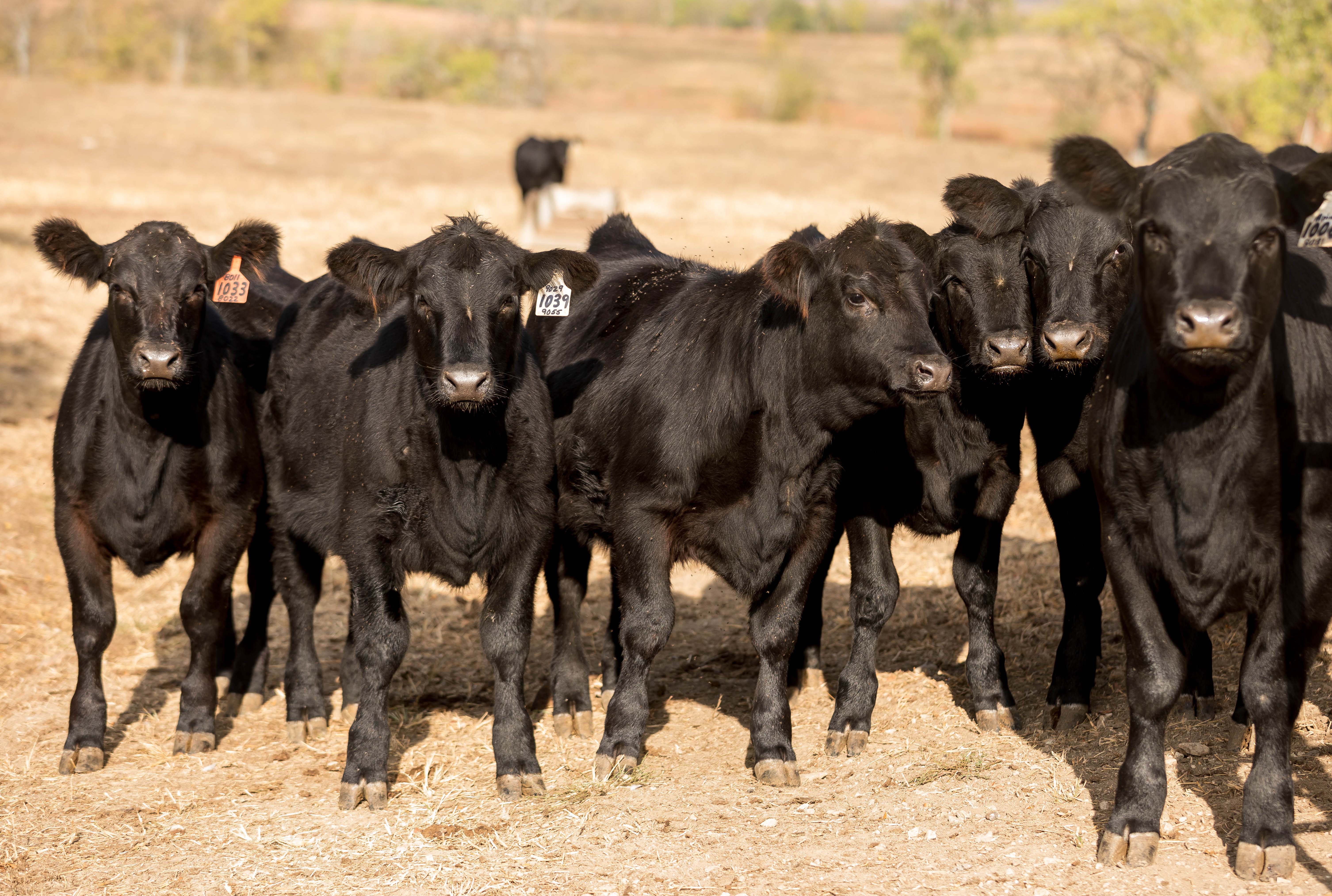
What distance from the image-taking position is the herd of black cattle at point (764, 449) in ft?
15.0

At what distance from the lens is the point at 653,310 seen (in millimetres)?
6695

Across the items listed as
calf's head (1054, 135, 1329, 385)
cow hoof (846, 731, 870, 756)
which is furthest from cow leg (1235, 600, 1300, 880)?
cow hoof (846, 731, 870, 756)

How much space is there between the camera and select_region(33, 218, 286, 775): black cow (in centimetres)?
633

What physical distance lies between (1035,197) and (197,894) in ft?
14.9

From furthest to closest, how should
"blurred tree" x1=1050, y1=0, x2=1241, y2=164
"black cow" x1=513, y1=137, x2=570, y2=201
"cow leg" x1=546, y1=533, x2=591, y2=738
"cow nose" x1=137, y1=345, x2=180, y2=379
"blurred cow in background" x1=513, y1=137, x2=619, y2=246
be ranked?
"blurred tree" x1=1050, y1=0, x2=1241, y2=164
"black cow" x1=513, y1=137, x2=570, y2=201
"blurred cow in background" x1=513, y1=137, x2=619, y2=246
"cow leg" x1=546, y1=533, x2=591, y2=738
"cow nose" x1=137, y1=345, x2=180, y2=379

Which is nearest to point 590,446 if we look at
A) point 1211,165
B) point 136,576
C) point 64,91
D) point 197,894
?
point 136,576

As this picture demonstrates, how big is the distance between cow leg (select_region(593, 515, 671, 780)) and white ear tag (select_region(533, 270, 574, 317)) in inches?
40.7

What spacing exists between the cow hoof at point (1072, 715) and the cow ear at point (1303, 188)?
8.10 ft

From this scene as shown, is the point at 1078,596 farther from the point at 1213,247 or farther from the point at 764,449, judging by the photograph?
the point at 1213,247

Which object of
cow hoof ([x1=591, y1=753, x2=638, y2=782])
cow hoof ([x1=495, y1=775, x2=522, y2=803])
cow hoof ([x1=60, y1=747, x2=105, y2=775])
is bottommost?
cow hoof ([x1=60, y1=747, x2=105, y2=775])

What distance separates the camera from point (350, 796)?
→ 556 centimetres

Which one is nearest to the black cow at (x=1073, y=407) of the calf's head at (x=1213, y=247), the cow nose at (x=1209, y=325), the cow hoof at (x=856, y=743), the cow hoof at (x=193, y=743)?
the cow hoof at (x=856, y=743)

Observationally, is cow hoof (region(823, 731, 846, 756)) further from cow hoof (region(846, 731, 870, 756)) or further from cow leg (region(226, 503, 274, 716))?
cow leg (region(226, 503, 274, 716))

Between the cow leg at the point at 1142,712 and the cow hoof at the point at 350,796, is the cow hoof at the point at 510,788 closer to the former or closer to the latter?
the cow hoof at the point at 350,796
